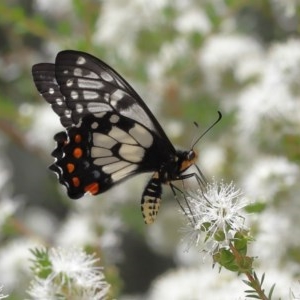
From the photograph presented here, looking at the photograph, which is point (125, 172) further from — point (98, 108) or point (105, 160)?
point (98, 108)

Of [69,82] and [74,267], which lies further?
[69,82]

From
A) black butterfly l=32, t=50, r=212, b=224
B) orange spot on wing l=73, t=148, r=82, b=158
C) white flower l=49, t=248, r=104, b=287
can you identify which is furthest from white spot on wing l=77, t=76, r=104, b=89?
white flower l=49, t=248, r=104, b=287

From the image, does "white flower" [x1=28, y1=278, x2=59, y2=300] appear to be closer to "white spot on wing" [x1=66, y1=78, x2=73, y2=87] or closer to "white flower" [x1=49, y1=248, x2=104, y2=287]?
"white flower" [x1=49, y1=248, x2=104, y2=287]

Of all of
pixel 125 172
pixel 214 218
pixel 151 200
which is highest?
pixel 125 172

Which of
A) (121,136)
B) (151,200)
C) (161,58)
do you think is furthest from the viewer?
(161,58)

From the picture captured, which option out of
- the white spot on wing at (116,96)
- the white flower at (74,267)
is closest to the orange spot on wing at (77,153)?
the white spot on wing at (116,96)

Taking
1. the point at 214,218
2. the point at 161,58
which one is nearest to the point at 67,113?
the point at 214,218
